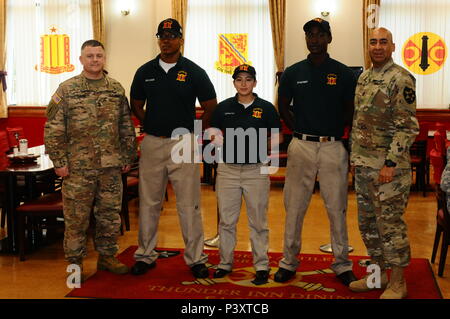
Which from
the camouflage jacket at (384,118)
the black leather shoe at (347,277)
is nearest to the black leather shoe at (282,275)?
the black leather shoe at (347,277)

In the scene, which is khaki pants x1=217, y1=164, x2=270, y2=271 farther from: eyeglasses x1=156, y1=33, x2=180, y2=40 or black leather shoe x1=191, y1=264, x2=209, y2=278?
eyeglasses x1=156, y1=33, x2=180, y2=40

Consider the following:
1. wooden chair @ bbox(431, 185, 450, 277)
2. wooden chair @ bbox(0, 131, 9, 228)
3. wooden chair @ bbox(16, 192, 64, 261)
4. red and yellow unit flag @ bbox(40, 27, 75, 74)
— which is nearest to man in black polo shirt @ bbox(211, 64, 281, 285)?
wooden chair @ bbox(431, 185, 450, 277)

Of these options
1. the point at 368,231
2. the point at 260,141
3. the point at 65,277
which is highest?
the point at 260,141

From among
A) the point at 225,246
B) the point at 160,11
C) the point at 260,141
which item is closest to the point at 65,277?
the point at 225,246

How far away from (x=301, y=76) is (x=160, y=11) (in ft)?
24.6

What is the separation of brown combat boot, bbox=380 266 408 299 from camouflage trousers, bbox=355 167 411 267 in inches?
2.6

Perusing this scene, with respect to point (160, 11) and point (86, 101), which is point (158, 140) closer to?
point (86, 101)

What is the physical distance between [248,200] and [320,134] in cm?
69

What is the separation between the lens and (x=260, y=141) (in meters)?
3.95

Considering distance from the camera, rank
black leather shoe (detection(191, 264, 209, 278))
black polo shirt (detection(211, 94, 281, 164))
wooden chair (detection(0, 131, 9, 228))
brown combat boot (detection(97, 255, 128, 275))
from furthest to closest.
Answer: wooden chair (detection(0, 131, 9, 228)) → brown combat boot (detection(97, 255, 128, 275)) → black leather shoe (detection(191, 264, 209, 278)) → black polo shirt (detection(211, 94, 281, 164))

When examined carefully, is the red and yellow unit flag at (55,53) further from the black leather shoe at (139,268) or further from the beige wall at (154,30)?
the black leather shoe at (139,268)

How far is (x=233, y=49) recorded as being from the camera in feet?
35.3

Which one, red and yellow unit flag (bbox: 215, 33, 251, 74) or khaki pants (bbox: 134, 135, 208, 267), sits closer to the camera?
khaki pants (bbox: 134, 135, 208, 267)

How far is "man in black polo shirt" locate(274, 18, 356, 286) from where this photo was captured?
12.7 ft
